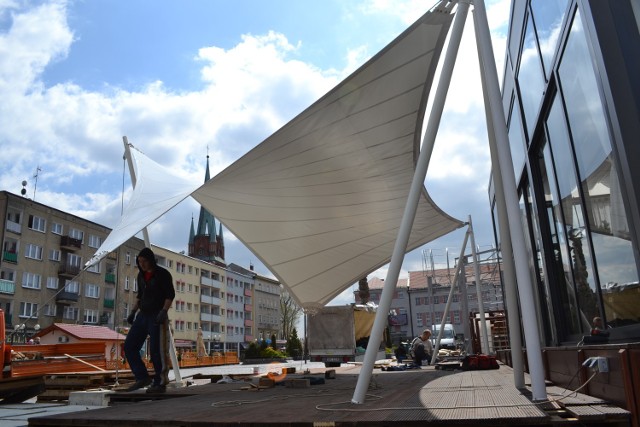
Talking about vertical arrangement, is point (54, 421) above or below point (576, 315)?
below

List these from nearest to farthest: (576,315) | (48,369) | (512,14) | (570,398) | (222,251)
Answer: (570,398) < (576,315) < (512,14) < (48,369) < (222,251)

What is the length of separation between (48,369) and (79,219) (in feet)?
103

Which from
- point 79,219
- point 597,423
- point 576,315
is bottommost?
point 597,423

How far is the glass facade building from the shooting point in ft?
9.96

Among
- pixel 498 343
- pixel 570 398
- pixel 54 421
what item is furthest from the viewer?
pixel 498 343

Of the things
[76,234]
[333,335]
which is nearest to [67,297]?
[76,234]

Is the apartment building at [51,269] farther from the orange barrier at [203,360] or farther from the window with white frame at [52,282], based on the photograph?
the orange barrier at [203,360]

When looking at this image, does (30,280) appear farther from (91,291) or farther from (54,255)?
(91,291)

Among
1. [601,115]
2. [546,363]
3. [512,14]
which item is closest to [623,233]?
[601,115]

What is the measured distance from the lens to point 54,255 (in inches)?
1380

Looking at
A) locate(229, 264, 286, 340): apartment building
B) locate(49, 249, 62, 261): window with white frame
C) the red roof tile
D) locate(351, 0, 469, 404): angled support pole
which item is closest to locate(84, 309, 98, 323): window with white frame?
locate(49, 249, 62, 261): window with white frame

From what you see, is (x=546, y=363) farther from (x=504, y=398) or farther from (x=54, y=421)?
(x=54, y=421)

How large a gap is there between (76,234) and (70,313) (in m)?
5.83

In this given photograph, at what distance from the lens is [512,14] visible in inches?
257
